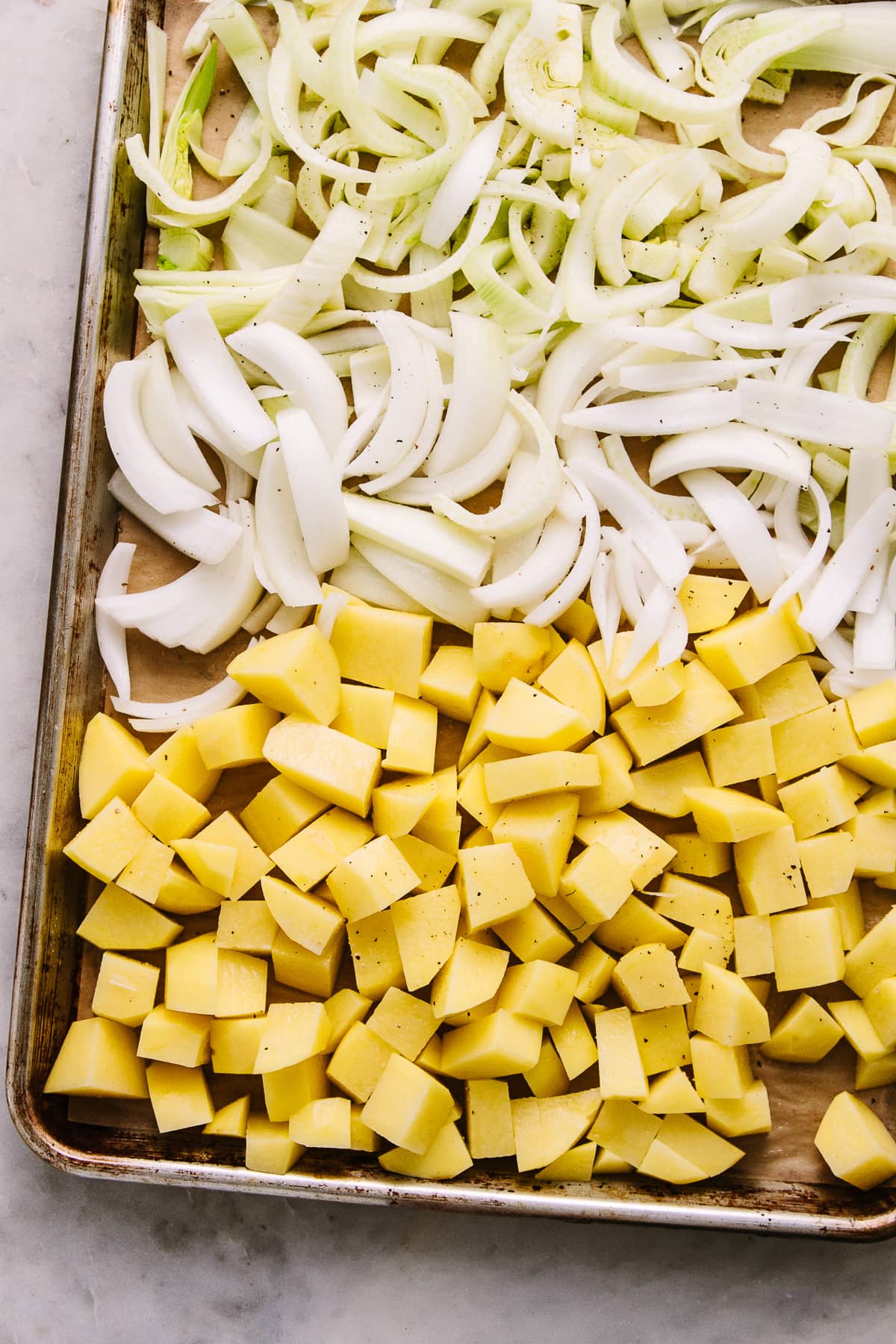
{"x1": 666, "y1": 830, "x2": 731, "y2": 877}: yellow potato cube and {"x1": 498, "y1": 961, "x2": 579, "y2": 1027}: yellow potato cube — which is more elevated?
{"x1": 666, "y1": 830, "x2": 731, "y2": 877}: yellow potato cube

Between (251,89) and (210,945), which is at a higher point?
(251,89)

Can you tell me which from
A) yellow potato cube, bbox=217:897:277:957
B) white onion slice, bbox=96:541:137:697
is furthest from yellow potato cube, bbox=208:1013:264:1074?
white onion slice, bbox=96:541:137:697

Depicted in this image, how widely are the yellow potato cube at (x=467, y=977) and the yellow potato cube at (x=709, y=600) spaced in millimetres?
750

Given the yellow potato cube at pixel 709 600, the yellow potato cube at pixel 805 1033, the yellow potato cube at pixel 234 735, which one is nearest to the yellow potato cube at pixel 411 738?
the yellow potato cube at pixel 234 735

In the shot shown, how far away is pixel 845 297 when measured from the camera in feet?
6.78

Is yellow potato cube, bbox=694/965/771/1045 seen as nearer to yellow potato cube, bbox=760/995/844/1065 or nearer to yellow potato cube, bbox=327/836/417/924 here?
yellow potato cube, bbox=760/995/844/1065

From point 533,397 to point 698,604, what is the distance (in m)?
0.56

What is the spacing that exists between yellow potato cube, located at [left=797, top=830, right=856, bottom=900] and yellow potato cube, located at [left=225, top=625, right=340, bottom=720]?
0.97 m

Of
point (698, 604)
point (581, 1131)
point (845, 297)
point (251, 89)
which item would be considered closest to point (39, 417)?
point (251, 89)

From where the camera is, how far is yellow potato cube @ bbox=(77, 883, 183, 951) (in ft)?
6.58

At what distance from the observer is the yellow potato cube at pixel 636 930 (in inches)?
77.6

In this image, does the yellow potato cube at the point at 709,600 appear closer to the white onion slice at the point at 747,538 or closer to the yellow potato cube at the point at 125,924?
the white onion slice at the point at 747,538

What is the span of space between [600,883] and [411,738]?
0.45 meters

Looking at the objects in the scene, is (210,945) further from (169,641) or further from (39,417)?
(39,417)
